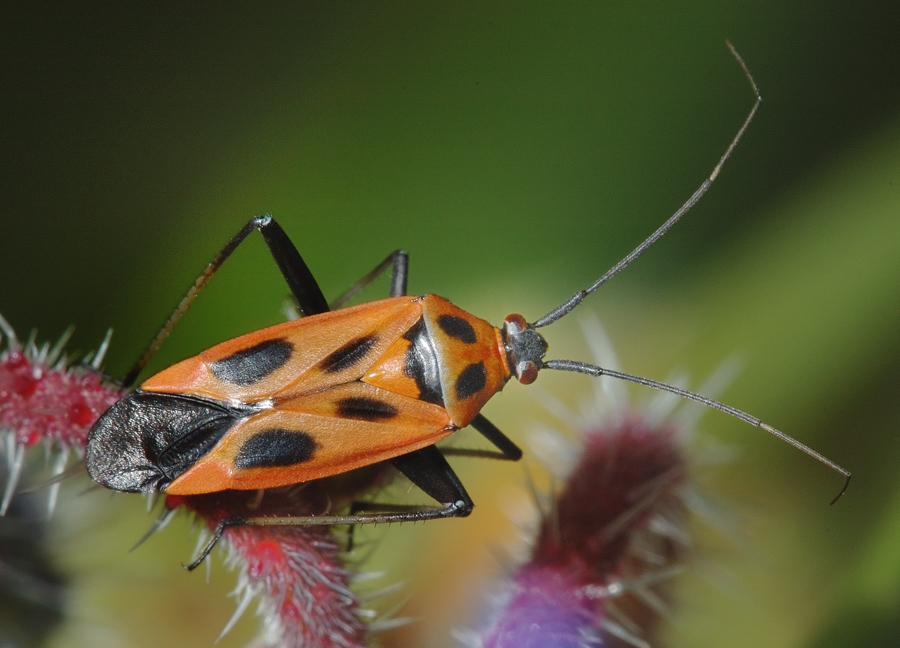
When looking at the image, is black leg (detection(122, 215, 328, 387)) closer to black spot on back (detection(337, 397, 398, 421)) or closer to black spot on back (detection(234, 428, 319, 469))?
black spot on back (detection(337, 397, 398, 421))

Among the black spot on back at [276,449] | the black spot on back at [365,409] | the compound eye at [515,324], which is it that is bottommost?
the black spot on back at [276,449]

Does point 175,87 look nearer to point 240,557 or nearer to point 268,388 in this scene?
point 268,388

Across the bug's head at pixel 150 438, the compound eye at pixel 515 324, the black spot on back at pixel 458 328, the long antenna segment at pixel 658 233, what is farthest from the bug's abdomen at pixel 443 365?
the bug's head at pixel 150 438

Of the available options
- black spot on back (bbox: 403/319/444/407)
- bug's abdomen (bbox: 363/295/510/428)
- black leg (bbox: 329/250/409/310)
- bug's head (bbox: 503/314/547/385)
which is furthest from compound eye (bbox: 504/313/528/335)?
black leg (bbox: 329/250/409/310)

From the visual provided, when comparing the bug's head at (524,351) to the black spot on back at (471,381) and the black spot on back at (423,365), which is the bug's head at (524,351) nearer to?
the black spot on back at (471,381)

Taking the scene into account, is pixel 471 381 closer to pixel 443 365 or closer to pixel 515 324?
pixel 443 365
